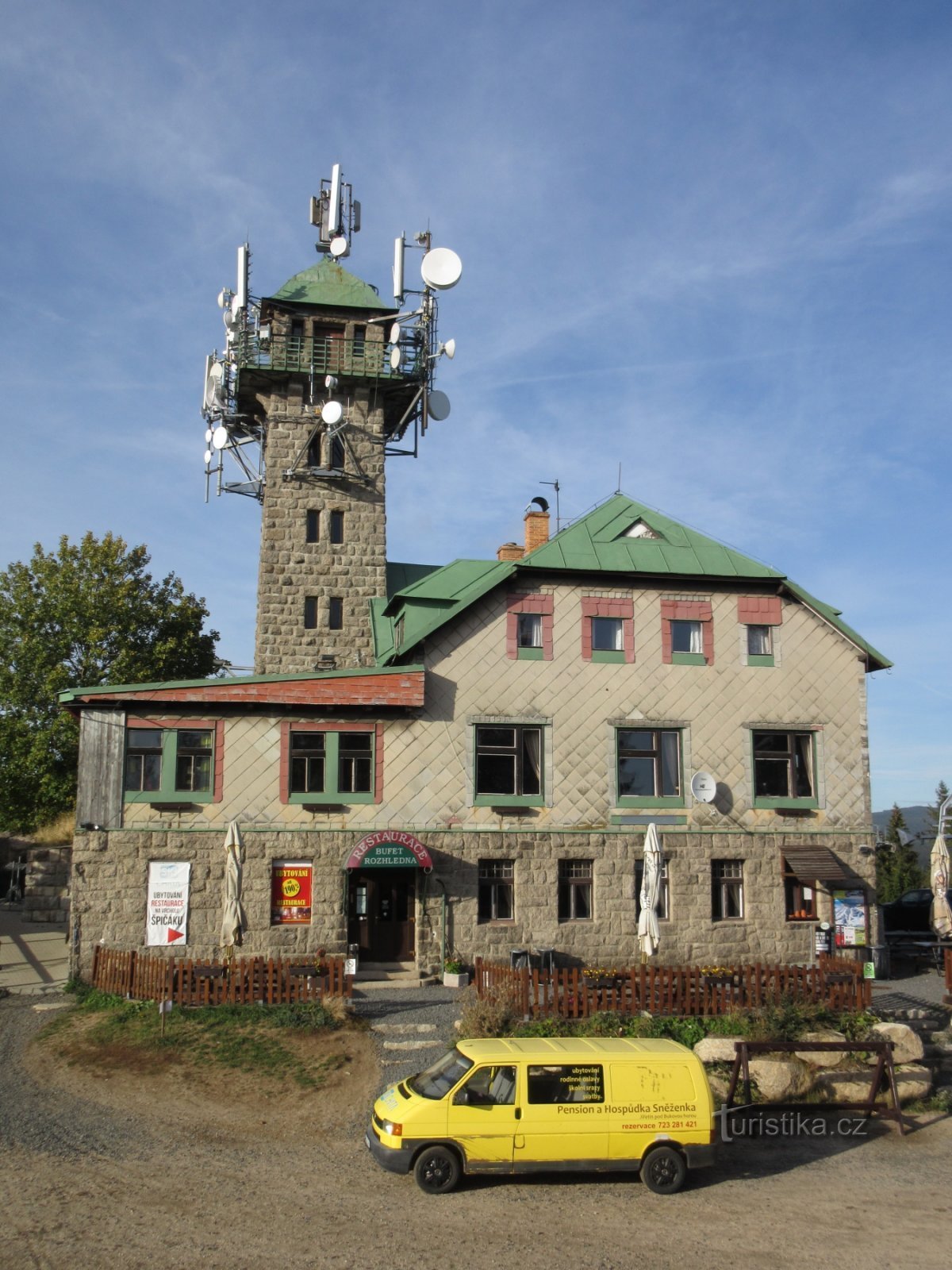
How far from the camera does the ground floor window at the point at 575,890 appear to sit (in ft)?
91.2

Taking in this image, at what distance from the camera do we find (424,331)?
36875mm

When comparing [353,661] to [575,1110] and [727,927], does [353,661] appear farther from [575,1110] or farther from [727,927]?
[575,1110]

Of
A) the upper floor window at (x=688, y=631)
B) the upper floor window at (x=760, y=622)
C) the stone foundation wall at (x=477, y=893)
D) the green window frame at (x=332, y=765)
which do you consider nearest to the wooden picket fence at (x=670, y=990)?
the stone foundation wall at (x=477, y=893)

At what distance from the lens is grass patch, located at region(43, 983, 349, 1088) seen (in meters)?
19.7

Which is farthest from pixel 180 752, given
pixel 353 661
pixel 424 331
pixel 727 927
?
pixel 424 331

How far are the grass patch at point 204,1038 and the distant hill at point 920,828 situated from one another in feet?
55.0

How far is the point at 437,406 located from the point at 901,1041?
24.8 m

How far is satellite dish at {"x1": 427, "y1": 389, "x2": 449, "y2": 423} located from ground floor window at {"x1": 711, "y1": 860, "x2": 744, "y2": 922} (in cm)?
1779

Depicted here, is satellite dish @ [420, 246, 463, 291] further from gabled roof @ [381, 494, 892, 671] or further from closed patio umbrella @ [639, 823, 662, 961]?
closed patio umbrella @ [639, 823, 662, 961]

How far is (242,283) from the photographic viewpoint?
1432 inches

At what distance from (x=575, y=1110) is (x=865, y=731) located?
17.9 m

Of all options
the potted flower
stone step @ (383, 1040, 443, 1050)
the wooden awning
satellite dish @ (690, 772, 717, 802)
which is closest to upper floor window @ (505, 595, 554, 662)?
satellite dish @ (690, 772, 717, 802)

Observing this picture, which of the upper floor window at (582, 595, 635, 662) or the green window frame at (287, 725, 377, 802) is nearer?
the green window frame at (287, 725, 377, 802)

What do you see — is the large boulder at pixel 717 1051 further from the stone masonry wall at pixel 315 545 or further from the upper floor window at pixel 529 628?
the stone masonry wall at pixel 315 545
